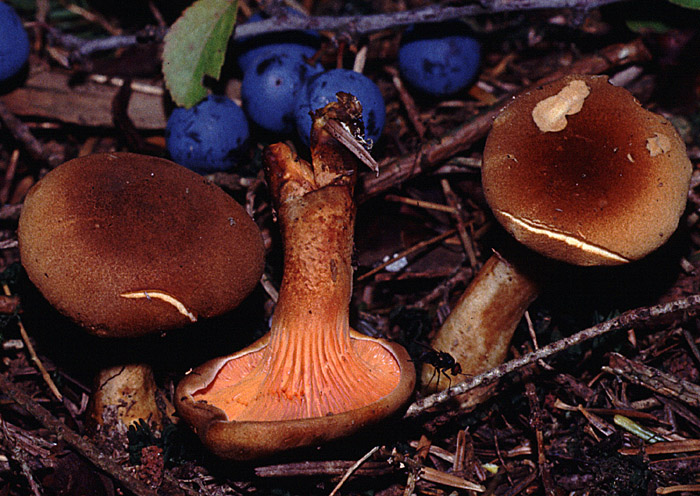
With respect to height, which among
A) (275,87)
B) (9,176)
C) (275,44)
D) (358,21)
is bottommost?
(9,176)

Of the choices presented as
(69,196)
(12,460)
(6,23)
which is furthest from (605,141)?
(6,23)

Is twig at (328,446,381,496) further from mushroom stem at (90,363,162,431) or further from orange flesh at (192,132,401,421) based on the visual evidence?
mushroom stem at (90,363,162,431)

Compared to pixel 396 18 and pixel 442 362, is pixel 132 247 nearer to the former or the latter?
pixel 442 362

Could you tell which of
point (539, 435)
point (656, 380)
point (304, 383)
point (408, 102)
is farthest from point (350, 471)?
point (408, 102)

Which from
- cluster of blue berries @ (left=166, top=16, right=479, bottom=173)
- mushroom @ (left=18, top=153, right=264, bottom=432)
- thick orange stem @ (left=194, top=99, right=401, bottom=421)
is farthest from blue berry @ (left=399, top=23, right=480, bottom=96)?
mushroom @ (left=18, top=153, right=264, bottom=432)

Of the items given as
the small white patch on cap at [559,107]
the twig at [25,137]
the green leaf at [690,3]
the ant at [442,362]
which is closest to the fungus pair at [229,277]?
the ant at [442,362]

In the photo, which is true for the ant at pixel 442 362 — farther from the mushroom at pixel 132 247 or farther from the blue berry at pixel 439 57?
the blue berry at pixel 439 57

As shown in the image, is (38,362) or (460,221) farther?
(460,221)

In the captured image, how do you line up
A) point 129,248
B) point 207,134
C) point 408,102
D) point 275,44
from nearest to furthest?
1. point 129,248
2. point 207,134
3. point 275,44
4. point 408,102
